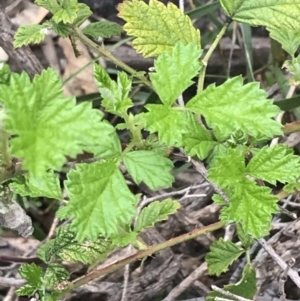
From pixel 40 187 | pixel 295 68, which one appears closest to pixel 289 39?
pixel 295 68

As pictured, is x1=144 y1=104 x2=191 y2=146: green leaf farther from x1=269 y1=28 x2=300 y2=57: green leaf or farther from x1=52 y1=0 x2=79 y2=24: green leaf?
x1=269 y1=28 x2=300 y2=57: green leaf

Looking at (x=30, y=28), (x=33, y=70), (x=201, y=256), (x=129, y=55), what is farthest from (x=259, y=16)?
(x=129, y=55)

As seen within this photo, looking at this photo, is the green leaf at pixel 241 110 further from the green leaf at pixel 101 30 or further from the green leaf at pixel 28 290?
the green leaf at pixel 28 290

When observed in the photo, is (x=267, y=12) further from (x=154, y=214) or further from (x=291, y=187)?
(x=154, y=214)

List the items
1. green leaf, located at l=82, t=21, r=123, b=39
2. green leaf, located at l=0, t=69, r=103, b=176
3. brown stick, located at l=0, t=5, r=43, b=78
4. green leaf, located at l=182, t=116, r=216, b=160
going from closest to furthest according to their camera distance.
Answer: green leaf, located at l=0, t=69, r=103, b=176 < green leaf, located at l=182, t=116, r=216, b=160 < green leaf, located at l=82, t=21, r=123, b=39 < brown stick, located at l=0, t=5, r=43, b=78

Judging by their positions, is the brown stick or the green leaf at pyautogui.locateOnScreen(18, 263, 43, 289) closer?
the green leaf at pyautogui.locateOnScreen(18, 263, 43, 289)

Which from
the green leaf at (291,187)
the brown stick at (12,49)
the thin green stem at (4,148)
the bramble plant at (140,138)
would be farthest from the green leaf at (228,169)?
the brown stick at (12,49)

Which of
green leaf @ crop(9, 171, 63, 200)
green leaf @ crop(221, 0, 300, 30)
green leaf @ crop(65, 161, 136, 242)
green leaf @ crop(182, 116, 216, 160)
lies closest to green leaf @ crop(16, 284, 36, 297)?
green leaf @ crop(9, 171, 63, 200)
